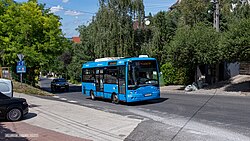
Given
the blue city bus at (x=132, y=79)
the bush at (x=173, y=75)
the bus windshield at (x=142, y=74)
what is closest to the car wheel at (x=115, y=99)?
the blue city bus at (x=132, y=79)

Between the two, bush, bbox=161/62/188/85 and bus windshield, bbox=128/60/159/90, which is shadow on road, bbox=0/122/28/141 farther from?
bush, bbox=161/62/188/85

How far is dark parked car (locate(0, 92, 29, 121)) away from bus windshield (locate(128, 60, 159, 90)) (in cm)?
674

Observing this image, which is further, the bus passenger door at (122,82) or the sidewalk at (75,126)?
the bus passenger door at (122,82)

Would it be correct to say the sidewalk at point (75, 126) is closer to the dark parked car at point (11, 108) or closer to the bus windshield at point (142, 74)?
the dark parked car at point (11, 108)

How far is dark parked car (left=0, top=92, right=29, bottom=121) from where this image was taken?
42.4 feet

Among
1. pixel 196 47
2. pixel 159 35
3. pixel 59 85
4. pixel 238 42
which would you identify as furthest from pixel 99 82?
pixel 59 85

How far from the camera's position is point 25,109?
13.7 metres

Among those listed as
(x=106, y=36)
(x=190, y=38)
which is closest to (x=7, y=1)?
(x=106, y=36)

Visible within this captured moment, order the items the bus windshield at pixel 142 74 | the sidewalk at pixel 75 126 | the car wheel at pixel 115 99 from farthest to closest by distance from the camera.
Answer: the car wheel at pixel 115 99 < the bus windshield at pixel 142 74 < the sidewalk at pixel 75 126

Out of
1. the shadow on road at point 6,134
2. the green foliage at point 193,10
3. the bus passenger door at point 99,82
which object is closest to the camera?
the shadow on road at point 6,134

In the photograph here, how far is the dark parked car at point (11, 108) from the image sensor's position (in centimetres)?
1294

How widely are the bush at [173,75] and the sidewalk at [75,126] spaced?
23.8m

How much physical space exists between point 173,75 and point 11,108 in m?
28.0

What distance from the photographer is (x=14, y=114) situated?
43.4 ft
